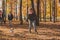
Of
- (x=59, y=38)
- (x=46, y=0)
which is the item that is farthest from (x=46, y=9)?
(x=59, y=38)

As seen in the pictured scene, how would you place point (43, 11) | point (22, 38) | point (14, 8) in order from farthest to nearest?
1. point (14, 8)
2. point (43, 11)
3. point (22, 38)

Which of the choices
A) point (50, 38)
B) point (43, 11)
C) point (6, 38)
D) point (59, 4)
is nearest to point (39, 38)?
point (50, 38)

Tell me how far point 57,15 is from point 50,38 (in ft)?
116

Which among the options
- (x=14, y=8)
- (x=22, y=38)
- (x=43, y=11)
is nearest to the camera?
(x=22, y=38)

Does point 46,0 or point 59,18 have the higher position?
point 46,0

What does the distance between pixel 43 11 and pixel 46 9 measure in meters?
2.31

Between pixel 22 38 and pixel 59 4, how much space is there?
123ft

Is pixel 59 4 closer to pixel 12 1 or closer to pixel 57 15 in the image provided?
pixel 57 15

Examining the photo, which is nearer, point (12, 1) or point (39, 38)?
point (39, 38)

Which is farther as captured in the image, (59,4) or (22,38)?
(59,4)

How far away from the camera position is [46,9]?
178ft

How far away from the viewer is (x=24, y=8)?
179ft

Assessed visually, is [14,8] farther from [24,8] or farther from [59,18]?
[59,18]

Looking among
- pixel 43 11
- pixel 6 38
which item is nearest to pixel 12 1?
pixel 43 11
